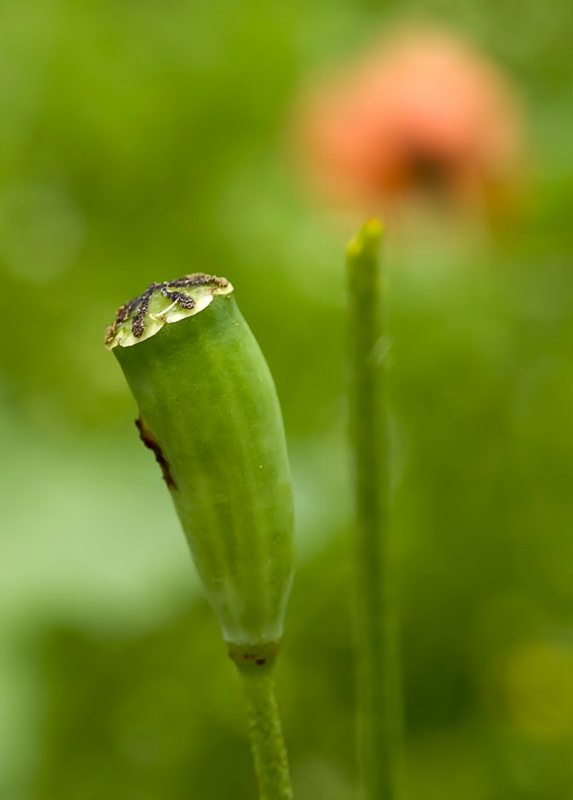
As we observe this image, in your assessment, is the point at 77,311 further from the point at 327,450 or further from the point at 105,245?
the point at 327,450

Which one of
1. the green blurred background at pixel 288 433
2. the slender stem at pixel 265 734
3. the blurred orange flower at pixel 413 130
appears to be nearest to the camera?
the slender stem at pixel 265 734

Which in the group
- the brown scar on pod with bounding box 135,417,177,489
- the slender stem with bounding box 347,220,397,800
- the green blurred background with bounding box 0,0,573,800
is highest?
the brown scar on pod with bounding box 135,417,177,489

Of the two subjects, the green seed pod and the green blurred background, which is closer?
the green seed pod

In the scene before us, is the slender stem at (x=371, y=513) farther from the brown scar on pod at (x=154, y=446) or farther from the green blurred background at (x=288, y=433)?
the green blurred background at (x=288, y=433)

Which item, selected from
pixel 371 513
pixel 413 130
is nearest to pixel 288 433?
pixel 413 130

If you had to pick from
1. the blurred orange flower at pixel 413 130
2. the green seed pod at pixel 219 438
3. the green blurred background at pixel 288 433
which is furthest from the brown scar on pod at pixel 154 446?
the blurred orange flower at pixel 413 130

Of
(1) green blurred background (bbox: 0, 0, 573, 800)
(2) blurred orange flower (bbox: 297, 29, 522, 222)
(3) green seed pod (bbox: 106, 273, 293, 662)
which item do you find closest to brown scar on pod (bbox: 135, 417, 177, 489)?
(3) green seed pod (bbox: 106, 273, 293, 662)

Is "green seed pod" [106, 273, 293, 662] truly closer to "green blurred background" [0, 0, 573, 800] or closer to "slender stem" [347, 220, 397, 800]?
"slender stem" [347, 220, 397, 800]
